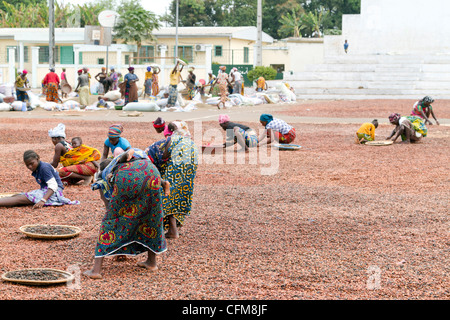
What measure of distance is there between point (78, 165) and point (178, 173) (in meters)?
3.26

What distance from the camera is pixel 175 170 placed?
6328mm

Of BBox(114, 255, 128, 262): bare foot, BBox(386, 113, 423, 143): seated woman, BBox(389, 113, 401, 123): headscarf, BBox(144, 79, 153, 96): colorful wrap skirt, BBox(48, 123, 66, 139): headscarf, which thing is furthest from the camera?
BBox(144, 79, 153, 96): colorful wrap skirt

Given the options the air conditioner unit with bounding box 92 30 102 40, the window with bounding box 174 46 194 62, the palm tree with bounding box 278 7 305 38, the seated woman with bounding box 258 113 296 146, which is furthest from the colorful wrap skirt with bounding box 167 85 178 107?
the palm tree with bounding box 278 7 305 38

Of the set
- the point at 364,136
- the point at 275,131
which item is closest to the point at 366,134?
the point at 364,136

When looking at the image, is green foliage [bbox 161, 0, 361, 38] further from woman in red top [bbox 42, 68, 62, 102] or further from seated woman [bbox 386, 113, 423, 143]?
seated woman [bbox 386, 113, 423, 143]

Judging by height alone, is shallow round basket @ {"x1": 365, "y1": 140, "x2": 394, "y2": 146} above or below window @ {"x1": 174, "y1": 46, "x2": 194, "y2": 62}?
below

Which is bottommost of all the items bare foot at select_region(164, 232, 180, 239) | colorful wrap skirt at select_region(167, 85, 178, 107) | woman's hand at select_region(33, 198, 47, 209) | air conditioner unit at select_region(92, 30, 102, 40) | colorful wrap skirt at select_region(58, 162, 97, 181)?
bare foot at select_region(164, 232, 180, 239)

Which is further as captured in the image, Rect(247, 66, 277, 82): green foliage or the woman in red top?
Rect(247, 66, 277, 82): green foliage

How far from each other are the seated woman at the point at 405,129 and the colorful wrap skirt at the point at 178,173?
8.31m

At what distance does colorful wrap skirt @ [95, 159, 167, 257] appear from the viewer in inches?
204

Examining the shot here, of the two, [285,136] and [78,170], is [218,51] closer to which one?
[285,136]

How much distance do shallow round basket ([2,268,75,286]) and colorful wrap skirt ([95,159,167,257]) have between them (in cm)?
30

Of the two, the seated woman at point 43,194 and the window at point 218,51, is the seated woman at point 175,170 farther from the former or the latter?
the window at point 218,51
